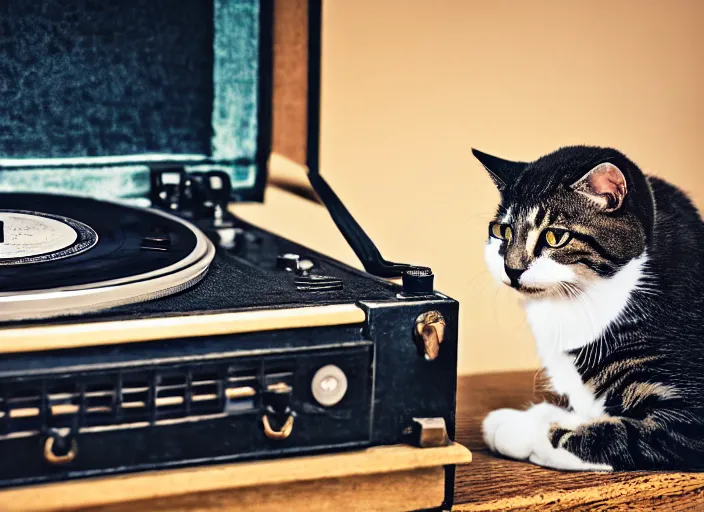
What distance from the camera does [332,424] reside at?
84 centimetres

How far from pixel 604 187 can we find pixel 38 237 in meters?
0.62

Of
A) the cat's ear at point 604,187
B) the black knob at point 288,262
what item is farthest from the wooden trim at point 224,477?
the cat's ear at point 604,187

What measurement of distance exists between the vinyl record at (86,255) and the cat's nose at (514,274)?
0.33 meters

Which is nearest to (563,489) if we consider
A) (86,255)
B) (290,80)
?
(86,255)

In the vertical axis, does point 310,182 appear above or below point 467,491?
above

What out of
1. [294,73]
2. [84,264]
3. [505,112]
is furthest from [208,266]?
[505,112]

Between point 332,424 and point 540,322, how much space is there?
366mm

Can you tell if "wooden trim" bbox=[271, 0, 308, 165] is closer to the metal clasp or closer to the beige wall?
the beige wall

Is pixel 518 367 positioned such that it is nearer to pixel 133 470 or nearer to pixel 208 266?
pixel 208 266

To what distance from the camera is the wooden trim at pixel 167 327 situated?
0.74 metres

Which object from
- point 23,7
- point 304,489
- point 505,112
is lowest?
point 304,489

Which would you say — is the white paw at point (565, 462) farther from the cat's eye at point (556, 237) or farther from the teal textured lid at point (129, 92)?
the teal textured lid at point (129, 92)

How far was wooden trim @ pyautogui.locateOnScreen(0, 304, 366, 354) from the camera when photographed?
0.74 metres

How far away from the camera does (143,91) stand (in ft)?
4.36
